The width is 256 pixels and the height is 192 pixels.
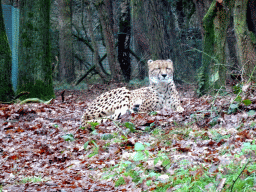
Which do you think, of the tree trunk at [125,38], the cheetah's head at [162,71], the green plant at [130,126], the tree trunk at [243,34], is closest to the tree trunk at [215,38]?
the tree trunk at [243,34]

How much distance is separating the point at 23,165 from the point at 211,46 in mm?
5746

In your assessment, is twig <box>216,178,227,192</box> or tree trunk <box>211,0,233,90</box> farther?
tree trunk <box>211,0,233,90</box>

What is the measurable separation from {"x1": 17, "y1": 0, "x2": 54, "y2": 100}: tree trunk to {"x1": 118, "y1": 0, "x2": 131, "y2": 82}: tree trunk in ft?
22.7

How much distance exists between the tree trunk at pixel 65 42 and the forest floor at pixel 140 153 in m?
11.3

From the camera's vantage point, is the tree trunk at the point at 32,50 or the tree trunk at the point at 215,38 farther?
the tree trunk at the point at 32,50

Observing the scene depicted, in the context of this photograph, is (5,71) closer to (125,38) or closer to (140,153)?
(140,153)

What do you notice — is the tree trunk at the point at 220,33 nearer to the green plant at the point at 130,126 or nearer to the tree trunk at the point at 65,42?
the green plant at the point at 130,126

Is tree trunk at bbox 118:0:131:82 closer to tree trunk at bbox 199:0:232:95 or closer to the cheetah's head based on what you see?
tree trunk at bbox 199:0:232:95

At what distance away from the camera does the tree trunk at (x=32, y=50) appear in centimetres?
1088

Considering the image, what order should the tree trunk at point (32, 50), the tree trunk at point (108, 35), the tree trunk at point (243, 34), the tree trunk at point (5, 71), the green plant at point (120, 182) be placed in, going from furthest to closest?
the tree trunk at point (108, 35), the tree trunk at point (32, 50), the tree trunk at point (5, 71), the tree trunk at point (243, 34), the green plant at point (120, 182)

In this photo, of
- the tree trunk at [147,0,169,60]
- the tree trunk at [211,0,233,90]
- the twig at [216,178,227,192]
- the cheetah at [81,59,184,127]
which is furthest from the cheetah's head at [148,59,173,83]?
the tree trunk at [147,0,169,60]

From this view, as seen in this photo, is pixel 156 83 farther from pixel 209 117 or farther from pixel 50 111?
pixel 50 111

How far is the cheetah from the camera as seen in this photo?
25.4 ft

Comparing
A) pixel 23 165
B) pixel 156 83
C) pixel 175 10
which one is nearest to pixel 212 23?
pixel 156 83
